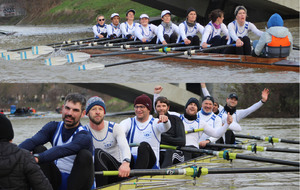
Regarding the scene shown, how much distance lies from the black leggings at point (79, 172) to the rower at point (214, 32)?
13.4 ft

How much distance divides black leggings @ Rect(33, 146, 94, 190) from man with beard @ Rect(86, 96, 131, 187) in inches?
13.9

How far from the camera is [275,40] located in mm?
5297

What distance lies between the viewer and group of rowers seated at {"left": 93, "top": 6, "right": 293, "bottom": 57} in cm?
535

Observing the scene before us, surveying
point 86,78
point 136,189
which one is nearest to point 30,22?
point 86,78

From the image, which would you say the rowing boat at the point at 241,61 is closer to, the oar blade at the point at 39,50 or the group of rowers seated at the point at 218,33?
the group of rowers seated at the point at 218,33

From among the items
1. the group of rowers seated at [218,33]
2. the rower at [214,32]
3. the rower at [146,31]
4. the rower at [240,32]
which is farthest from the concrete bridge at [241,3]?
the rower at [240,32]

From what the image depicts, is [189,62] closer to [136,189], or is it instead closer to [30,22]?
[136,189]

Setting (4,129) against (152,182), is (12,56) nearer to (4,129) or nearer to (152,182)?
(152,182)

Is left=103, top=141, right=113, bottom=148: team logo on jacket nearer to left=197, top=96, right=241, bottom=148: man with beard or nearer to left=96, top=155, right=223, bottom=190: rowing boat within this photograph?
left=96, top=155, right=223, bottom=190: rowing boat

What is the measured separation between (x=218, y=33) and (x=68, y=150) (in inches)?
177

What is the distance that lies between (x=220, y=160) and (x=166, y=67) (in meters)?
2.38

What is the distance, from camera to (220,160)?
4.51m

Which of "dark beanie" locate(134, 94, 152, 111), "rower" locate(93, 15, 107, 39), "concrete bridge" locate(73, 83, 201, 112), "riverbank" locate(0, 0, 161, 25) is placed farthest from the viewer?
"riverbank" locate(0, 0, 161, 25)

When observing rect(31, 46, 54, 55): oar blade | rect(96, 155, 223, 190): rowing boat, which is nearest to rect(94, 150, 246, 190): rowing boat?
rect(96, 155, 223, 190): rowing boat
